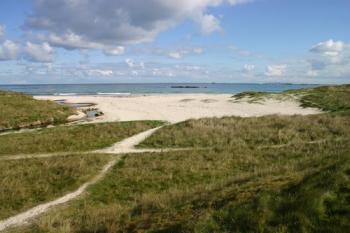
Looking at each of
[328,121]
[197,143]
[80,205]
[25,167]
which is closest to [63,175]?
[25,167]

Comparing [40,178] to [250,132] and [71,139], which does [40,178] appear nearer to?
[71,139]

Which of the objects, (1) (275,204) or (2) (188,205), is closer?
(1) (275,204)

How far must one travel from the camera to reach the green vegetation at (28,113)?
40.4m

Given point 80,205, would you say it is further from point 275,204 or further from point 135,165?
point 275,204

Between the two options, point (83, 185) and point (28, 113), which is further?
point (28, 113)

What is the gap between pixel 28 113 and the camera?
147ft

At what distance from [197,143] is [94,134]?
27.2 ft

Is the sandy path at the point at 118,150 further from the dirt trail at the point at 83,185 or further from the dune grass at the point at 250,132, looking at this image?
the dune grass at the point at 250,132

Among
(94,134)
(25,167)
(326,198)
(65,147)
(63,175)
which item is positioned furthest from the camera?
(94,134)

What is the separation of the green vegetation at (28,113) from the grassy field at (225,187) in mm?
17291

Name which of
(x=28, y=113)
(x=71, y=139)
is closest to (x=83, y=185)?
(x=71, y=139)

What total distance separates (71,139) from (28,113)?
17.8m

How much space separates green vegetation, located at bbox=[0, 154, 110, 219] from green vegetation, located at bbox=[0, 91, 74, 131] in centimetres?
1809

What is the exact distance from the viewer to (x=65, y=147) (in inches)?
1071
